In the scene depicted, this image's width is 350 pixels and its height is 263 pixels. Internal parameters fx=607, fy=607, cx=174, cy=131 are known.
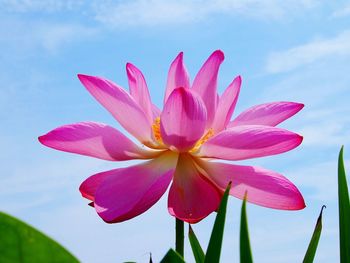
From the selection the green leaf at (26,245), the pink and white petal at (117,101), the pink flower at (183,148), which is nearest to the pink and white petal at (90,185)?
the pink flower at (183,148)

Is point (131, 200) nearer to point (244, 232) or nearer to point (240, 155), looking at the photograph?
point (240, 155)

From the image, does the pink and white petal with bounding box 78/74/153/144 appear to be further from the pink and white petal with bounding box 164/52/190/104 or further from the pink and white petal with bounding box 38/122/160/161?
the pink and white petal with bounding box 164/52/190/104

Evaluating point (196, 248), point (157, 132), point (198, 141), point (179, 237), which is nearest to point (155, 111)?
point (157, 132)

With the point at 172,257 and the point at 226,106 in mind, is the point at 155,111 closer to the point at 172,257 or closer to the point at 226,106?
the point at 226,106

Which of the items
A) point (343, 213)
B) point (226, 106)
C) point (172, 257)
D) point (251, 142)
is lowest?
point (172, 257)

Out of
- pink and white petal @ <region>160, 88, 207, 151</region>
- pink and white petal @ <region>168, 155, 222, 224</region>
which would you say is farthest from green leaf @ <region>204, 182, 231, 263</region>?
pink and white petal @ <region>160, 88, 207, 151</region>

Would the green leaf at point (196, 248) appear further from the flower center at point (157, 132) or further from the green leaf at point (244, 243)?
the green leaf at point (244, 243)

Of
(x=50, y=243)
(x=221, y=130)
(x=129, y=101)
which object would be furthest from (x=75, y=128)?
(x=50, y=243)
